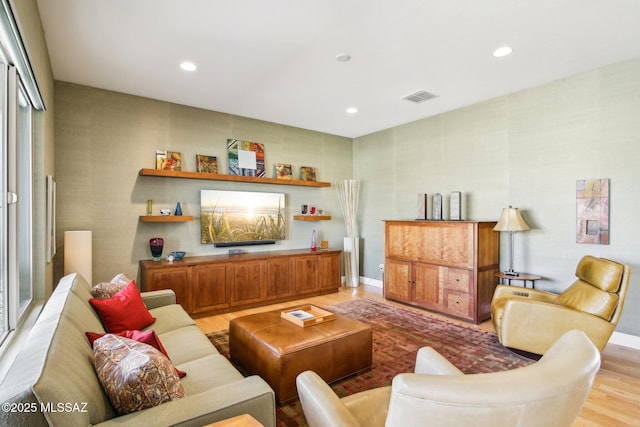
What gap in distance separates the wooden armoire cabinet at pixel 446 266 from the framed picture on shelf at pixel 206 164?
9.47 ft

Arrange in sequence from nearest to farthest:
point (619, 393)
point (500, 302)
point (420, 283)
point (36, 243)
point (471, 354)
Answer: point (619, 393), point (36, 243), point (471, 354), point (500, 302), point (420, 283)

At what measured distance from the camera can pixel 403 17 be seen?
260cm

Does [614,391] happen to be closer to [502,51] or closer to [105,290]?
[502,51]

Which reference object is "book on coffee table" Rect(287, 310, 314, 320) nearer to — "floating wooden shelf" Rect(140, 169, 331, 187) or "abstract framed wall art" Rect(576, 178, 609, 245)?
"floating wooden shelf" Rect(140, 169, 331, 187)

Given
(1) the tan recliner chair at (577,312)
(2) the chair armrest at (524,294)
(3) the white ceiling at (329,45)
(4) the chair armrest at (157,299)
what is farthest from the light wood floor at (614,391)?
(3) the white ceiling at (329,45)

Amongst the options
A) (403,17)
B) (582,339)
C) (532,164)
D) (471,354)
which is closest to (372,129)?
(532,164)

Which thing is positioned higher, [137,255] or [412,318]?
[137,255]

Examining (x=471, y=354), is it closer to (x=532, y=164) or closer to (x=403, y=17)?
(x=532, y=164)

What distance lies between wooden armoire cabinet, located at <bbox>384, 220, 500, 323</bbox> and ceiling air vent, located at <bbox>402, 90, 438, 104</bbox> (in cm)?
168

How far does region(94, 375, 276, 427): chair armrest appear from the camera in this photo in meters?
1.15

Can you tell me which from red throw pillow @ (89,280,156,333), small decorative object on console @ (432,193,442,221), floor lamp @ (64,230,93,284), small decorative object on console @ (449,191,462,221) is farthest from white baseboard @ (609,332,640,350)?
floor lamp @ (64,230,93,284)

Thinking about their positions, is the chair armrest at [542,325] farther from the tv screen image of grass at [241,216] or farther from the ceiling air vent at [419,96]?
the tv screen image of grass at [241,216]

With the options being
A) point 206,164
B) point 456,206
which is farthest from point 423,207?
point 206,164

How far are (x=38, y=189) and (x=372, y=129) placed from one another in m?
4.84
